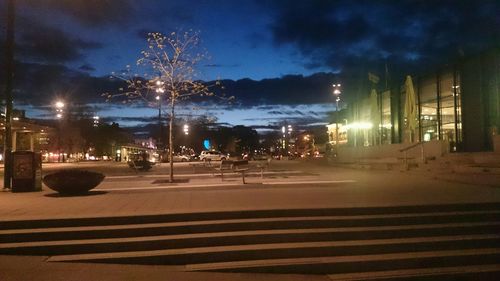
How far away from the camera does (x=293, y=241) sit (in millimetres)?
10039

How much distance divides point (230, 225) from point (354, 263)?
109 inches

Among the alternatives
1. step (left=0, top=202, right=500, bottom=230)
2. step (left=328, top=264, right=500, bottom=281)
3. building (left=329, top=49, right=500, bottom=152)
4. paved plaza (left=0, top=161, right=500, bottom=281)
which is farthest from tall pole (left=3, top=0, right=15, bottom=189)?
building (left=329, top=49, right=500, bottom=152)

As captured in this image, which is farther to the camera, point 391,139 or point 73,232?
point 391,139

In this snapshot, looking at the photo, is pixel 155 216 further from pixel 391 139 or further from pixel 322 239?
pixel 391 139

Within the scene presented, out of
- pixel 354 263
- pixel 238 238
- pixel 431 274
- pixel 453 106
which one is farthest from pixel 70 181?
pixel 453 106

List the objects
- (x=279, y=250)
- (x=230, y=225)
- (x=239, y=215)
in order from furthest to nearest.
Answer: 1. (x=239, y=215)
2. (x=230, y=225)
3. (x=279, y=250)

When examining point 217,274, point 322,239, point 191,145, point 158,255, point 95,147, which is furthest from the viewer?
point 191,145

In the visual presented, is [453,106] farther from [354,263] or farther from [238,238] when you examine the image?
[238,238]

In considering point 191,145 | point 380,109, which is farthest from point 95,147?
point 380,109

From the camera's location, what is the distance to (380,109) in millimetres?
43406

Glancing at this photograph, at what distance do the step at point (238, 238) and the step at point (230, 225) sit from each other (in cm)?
18

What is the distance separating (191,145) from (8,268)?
104m

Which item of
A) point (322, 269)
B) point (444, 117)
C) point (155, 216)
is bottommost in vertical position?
point (322, 269)

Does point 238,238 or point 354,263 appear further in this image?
point 238,238
